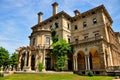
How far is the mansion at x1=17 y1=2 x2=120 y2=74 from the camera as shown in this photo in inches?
1141

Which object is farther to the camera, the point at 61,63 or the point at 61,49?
the point at 61,49

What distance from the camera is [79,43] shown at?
1203 inches

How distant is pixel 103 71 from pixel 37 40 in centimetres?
1906

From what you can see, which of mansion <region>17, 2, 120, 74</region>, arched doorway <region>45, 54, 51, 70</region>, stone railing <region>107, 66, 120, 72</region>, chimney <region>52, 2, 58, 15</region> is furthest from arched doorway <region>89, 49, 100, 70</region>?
chimney <region>52, 2, 58, 15</region>

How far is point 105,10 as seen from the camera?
3484 centimetres

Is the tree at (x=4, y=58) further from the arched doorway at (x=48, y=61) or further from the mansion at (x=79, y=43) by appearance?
the arched doorway at (x=48, y=61)

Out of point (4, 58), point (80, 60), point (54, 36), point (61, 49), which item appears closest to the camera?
point (61, 49)

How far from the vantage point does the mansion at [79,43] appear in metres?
29.0

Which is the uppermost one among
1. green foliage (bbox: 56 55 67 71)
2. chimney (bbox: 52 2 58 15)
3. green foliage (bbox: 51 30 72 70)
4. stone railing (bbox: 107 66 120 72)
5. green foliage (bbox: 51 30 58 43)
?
chimney (bbox: 52 2 58 15)

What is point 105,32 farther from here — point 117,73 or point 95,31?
point 117,73

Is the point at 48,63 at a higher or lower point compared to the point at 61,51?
lower

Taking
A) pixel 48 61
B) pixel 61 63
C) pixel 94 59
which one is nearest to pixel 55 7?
pixel 48 61

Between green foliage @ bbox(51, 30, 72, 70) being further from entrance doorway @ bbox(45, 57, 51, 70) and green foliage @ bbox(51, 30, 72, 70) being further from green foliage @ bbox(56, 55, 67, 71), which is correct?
entrance doorway @ bbox(45, 57, 51, 70)

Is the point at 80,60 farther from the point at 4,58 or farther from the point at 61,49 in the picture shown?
the point at 4,58
